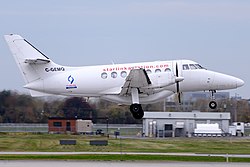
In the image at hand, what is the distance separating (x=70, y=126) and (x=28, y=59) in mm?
58278

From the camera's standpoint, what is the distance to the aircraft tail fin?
4541cm

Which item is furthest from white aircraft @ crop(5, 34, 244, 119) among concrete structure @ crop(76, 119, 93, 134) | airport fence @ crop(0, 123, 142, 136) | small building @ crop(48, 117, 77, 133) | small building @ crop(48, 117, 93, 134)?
concrete structure @ crop(76, 119, 93, 134)

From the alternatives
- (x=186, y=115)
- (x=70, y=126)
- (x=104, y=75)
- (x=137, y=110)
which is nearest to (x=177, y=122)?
(x=186, y=115)

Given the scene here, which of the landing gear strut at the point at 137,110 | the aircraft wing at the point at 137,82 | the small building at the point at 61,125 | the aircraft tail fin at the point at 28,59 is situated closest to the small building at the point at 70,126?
the small building at the point at 61,125

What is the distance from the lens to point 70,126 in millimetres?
102875

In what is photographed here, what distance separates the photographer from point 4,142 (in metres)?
74.9

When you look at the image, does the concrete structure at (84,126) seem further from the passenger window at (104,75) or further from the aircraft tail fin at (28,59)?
the passenger window at (104,75)

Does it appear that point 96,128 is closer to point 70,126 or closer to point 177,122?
point 70,126

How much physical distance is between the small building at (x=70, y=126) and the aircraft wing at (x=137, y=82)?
54.7 metres

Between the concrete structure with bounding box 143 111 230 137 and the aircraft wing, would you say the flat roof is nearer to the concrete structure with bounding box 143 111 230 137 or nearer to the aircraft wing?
the concrete structure with bounding box 143 111 230 137

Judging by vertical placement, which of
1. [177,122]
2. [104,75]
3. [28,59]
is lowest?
[177,122]

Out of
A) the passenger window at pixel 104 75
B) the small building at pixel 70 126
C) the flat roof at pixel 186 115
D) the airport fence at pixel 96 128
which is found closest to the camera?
the passenger window at pixel 104 75

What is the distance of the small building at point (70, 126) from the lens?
9994 centimetres

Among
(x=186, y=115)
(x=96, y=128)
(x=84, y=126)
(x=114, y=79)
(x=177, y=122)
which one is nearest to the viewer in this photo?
(x=114, y=79)
